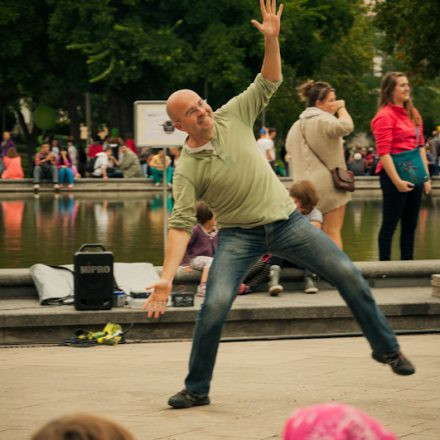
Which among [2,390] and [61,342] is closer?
[2,390]

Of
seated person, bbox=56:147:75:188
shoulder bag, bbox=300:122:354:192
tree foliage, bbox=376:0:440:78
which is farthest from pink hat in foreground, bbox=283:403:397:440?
tree foliage, bbox=376:0:440:78

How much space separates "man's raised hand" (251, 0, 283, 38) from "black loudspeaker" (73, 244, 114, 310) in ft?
12.1

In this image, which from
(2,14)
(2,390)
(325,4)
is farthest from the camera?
(325,4)

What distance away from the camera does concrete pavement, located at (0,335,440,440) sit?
6.06m

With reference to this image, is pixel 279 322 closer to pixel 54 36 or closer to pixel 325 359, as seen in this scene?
pixel 325 359

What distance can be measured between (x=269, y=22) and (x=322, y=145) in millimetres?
4528

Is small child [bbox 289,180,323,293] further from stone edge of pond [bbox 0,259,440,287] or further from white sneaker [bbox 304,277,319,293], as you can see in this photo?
stone edge of pond [bbox 0,259,440,287]

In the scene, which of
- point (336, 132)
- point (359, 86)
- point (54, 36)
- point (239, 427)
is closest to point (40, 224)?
point (336, 132)

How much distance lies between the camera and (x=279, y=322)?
9.78 m

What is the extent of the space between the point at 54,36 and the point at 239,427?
4279 centimetres

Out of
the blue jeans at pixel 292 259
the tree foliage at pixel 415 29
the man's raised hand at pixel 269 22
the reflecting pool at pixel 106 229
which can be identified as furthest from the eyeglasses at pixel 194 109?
the tree foliage at pixel 415 29

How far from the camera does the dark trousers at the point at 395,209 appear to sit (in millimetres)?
11281

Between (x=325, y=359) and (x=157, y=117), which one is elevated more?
(x=157, y=117)

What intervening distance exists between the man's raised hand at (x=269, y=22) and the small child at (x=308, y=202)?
418 centimetres
